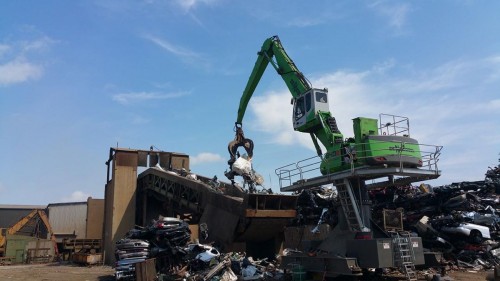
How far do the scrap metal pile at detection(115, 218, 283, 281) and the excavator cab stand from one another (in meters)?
5.18

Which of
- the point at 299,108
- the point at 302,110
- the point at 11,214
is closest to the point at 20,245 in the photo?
the point at 299,108

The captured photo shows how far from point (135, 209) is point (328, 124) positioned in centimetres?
1433

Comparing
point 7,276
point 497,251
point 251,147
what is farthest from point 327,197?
point 7,276

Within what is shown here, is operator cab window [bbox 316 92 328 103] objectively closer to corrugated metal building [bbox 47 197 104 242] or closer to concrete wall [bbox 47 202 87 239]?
corrugated metal building [bbox 47 197 104 242]

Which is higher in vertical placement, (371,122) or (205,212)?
(371,122)

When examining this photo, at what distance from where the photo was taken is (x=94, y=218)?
31.5 m

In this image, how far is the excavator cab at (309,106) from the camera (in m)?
14.6

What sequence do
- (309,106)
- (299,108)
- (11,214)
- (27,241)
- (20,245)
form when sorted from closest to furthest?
(309,106), (299,108), (20,245), (27,241), (11,214)

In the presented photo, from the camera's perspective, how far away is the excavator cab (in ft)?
47.8

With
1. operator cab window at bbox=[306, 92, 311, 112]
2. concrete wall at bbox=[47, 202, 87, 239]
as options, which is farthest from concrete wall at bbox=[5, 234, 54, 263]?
operator cab window at bbox=[306, 92, 311, 112]

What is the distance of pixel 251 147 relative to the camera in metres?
19.9

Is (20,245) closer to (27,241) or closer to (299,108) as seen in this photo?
(27,241)

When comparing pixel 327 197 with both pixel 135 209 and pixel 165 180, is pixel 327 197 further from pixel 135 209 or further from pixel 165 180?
pixel 135 209

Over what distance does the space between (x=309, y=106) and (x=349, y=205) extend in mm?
3776
